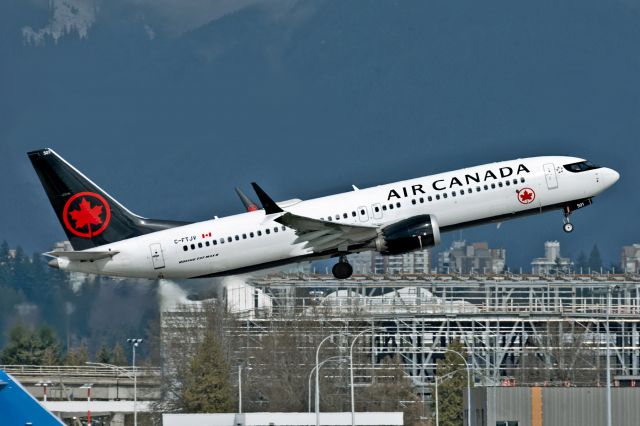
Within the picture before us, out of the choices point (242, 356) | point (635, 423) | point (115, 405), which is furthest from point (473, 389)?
point (242, 356)

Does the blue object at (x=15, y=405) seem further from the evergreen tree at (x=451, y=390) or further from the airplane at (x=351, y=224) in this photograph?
the evergreen tree at (x=451, y=390)

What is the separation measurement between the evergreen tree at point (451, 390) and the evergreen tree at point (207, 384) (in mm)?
17787

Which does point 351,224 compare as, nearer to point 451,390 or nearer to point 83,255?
point 83,255

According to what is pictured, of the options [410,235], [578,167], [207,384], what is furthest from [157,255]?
[207,384]

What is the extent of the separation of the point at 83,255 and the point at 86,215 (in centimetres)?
370

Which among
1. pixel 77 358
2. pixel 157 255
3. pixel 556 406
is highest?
pixel 157 255

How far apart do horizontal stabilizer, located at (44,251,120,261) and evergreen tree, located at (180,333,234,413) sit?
144 feet

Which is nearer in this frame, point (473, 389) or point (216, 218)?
point (216, 218)

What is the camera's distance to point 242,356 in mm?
148500

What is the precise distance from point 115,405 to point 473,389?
3329cm

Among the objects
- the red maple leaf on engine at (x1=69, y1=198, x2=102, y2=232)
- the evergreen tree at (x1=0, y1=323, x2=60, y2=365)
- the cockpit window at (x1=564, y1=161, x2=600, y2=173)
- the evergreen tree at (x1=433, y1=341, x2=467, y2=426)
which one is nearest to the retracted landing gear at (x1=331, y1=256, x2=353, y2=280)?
the cockpit window at (x1=564, y1=161, x2=600, y2=173)

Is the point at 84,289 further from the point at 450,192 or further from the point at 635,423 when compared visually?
the point at 635,423

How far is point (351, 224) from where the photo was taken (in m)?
88.3

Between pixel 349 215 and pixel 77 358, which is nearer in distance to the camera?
pixel 349 215
